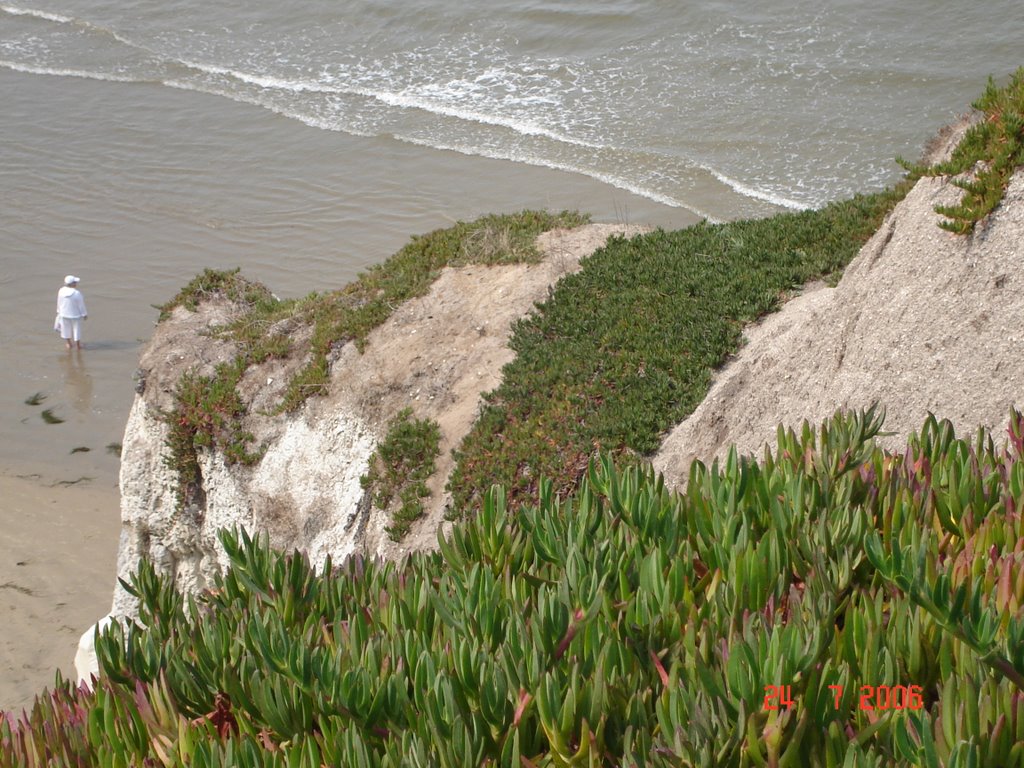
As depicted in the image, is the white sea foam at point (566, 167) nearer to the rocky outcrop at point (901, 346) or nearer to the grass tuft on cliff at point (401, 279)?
the grass tuft on cliff at point (401, 279)

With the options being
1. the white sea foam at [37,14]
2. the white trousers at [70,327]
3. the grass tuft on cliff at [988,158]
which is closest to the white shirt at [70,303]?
the white trousers at [70,327]

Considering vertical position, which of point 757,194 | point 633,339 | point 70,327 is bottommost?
point 70,327

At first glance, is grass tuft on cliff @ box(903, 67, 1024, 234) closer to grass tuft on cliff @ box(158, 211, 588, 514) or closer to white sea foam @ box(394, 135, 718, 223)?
grass tuft on cliff @ box(158, 211, 588, 514)

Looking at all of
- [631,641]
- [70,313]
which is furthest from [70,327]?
[631,641]

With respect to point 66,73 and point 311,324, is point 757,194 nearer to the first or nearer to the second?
point 311,324

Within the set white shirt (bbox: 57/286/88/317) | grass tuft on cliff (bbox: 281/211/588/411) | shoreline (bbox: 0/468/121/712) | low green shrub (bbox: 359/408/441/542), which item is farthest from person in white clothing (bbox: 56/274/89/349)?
low green shrub (bbox: 359/408/441/542)

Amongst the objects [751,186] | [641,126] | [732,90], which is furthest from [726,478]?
[732,90]
